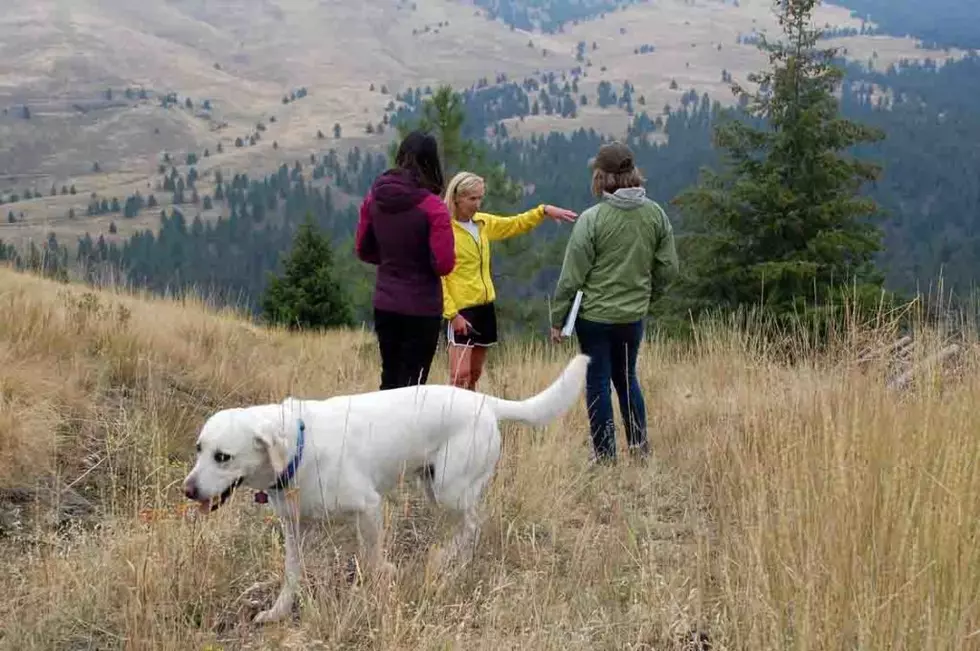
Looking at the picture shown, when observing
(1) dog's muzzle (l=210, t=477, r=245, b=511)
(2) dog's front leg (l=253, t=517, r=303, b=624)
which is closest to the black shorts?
(2) dog's front leg (l=253, t=517, r=303, b=624)

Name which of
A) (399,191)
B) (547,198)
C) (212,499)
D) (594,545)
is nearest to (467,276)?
(399,191)

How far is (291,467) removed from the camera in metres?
3.20

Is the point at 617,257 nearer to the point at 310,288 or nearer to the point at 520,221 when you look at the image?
the point at 520,221

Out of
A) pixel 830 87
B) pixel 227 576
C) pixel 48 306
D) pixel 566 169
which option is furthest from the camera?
pixel 566 169

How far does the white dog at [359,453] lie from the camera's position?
3076 millimetres

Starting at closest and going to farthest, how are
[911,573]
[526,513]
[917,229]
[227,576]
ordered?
[911,573], [227,576], [526,513], [917,229]

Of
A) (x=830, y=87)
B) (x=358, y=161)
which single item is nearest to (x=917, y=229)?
(x=358, y=161)

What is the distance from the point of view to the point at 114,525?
3465 mm

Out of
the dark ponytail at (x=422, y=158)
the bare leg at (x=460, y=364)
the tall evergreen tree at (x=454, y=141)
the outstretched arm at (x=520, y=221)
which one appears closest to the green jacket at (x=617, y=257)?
the outstretched arm at (x=520, y=221)

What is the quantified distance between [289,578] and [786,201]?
39.5ft

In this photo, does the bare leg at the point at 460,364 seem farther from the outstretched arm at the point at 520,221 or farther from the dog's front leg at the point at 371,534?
the dog's front leg at the point at 371,534

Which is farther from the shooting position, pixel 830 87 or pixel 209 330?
pixel 830 87

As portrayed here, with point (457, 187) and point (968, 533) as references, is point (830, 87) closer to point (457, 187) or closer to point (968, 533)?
point (457, 187)

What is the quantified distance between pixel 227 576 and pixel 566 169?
582 ft
